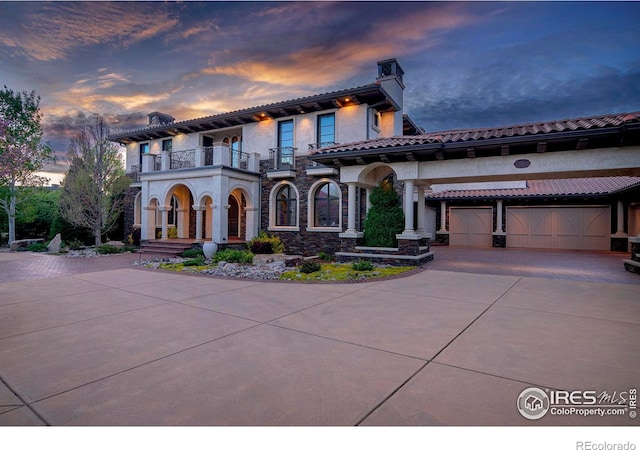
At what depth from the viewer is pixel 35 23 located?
24.6 ft

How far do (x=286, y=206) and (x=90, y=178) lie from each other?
10.1 meters

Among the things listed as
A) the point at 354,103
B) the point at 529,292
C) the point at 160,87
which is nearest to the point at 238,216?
the point at 160,87

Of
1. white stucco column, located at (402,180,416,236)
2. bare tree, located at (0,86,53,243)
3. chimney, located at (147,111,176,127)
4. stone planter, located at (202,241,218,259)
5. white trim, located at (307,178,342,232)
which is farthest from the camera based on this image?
chimney, located at (147,111,176,127)

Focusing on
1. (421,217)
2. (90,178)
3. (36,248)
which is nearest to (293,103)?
(421,217)

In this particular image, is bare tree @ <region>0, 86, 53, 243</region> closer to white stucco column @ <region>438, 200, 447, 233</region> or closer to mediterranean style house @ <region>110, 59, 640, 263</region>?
mediterranean style house @ <region>110, 59, 640, 263</region>

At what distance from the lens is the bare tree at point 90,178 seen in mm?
16703

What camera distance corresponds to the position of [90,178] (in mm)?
16812

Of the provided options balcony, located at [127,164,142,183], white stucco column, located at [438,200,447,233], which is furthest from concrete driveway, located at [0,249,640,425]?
balcony, located at [127,164,142,183]

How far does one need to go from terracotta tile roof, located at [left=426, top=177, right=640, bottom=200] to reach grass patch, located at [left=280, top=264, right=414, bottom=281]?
13029 mm

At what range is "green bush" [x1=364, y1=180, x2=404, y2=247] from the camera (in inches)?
466

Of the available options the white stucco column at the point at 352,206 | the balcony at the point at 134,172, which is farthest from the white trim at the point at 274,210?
the balcony at the point at 134,172

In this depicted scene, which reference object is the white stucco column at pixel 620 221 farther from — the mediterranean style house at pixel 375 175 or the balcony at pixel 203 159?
the balcony at pixel 203 159

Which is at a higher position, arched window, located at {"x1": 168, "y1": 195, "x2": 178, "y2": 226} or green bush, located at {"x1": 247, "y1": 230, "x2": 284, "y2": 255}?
arched window, located at {"x1": 168, "y1": 195, "x2": 178, "y2": 226}

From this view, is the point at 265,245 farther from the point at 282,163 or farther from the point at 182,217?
the point at 182,217
